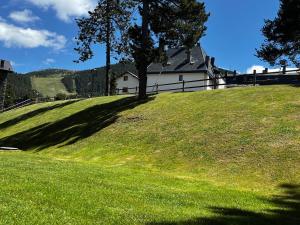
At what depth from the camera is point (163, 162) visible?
966 inches

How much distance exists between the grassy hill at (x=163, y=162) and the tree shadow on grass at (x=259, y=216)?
0.04m

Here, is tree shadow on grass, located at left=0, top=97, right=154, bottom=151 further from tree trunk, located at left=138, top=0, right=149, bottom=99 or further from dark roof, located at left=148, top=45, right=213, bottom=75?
dark roof, located at left=148, top=45, right=213, bottom=75

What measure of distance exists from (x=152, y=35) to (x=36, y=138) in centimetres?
1305

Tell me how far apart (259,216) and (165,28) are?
95.7 ft

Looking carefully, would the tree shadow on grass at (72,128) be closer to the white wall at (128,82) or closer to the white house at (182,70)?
the white house at (182,70)

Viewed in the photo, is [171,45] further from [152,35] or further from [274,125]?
[274,125]

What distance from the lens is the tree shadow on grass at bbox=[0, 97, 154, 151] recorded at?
1347 inches

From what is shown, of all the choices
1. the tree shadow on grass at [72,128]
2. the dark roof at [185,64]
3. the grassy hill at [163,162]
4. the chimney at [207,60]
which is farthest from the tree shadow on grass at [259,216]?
the chimney at [207,60]

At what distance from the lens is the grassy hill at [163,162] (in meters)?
12.1

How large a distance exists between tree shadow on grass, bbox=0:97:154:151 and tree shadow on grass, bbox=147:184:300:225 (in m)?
18.6

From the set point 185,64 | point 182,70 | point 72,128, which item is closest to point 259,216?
point 72,128

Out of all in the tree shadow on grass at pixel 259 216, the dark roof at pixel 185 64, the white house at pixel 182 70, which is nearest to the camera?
the tree shadow on grass at pixel 259 216

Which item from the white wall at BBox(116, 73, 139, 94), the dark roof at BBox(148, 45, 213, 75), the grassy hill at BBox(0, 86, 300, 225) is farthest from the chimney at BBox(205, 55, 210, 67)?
the grassy hill at BBox(0, 86, 300, 225)

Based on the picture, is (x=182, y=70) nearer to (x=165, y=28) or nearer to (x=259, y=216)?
(x=165, y=28)
